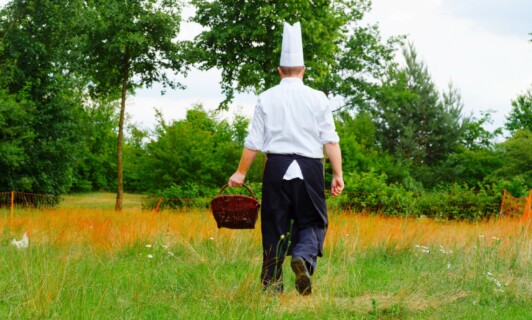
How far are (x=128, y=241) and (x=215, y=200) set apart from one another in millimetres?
2920

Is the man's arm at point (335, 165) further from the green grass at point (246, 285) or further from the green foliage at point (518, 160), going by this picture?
the green foliage at point (518, 160)

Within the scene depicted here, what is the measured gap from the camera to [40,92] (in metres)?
27.3

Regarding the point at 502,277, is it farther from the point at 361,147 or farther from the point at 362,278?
the point at 361,147

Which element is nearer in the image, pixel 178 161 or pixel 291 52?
pixel 291 52

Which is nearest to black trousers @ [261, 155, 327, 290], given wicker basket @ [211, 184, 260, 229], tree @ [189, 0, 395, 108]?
wicker basket @ [211, 184, 260, 229]

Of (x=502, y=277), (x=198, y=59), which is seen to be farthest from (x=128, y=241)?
(x=198, y=59)

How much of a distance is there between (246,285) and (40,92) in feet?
80.7

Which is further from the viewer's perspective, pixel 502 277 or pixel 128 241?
pixel 128 241

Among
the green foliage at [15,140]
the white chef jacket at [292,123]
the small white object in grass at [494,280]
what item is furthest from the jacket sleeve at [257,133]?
the green foliage at [15,140]

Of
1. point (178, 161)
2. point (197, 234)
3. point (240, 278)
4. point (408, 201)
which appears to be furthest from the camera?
point (178, 161)

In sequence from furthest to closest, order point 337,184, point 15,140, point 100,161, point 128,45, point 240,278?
point 100,161 → point 15,140 → point 128,45 → point 240,278 → point 337,184

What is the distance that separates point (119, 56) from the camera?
21.5 metres

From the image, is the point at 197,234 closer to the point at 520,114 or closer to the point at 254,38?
the point at 254,38

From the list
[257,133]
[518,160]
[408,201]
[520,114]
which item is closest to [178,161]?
[408,201]
